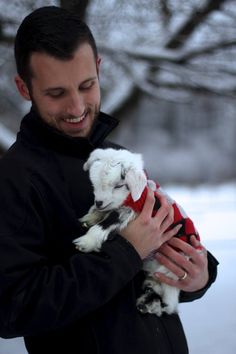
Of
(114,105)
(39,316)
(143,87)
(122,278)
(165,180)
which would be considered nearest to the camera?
(39,316)

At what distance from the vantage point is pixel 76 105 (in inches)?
72.7

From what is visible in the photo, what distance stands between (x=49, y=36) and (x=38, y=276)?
849mm

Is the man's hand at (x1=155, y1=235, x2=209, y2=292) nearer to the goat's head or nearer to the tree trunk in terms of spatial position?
the goat's head

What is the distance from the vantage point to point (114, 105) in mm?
6180

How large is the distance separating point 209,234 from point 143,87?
11.8 feet

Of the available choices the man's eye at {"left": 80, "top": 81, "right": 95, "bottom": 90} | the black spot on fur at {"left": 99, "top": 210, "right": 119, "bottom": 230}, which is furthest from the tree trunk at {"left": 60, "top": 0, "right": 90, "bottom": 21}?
the black spot on fur at {"left": 99, "top": 210, "right": 119, "bottom": 230}

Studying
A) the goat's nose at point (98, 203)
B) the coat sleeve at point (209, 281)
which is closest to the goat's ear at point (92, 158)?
the goat's nose at point (98, 203)

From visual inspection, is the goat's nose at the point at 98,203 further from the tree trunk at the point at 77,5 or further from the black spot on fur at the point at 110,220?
the tree trunk at the point at 77,5

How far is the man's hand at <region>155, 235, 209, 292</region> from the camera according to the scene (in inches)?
81.0

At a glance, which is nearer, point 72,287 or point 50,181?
point 72,287

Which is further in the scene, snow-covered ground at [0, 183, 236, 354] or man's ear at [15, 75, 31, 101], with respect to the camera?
snow-covered ground at [0, 183, 236, 354]

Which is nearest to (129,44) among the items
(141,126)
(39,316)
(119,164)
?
(119,164)

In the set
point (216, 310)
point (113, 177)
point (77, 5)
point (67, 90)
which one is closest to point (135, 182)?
point (113, 177)

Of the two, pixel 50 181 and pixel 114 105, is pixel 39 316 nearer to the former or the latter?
pixel 50 181
